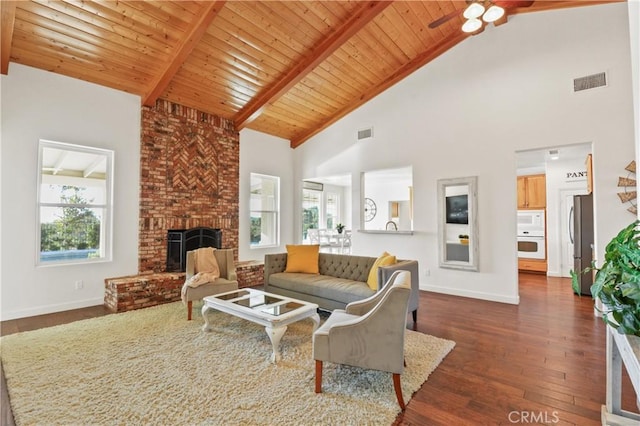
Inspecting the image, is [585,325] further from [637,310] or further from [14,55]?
[14,55]

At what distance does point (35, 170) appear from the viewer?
400 cm

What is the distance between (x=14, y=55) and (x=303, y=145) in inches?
205

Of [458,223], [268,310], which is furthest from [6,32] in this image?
[458,223]

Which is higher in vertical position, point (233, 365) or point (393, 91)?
point (393, 91)

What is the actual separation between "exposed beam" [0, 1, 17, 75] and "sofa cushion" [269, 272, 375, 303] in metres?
4.16

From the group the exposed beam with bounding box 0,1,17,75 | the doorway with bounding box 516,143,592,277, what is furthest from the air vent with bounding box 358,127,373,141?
the exposed beam with bounding box 0,1,17,75

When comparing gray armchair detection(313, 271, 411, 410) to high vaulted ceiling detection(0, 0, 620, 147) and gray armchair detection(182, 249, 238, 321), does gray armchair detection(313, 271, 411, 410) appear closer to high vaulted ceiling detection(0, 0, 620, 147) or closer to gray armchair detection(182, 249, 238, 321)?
gray armchair detection(182, 249, 238, 321)

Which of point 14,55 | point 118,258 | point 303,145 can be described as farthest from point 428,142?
point 14,55

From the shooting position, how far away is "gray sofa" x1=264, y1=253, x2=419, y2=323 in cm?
354

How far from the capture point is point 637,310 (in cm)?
138

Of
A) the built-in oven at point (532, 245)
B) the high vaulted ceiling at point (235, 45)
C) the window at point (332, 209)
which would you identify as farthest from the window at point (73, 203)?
the built-in oven at point (532, 245)

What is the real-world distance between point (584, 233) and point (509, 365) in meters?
3.86

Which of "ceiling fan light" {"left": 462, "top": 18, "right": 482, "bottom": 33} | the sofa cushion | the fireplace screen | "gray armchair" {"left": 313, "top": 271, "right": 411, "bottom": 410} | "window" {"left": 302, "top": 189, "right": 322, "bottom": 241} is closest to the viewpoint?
"gray armchair" {"left": 313, "top": 271, "right": 411, "bottom": 410}

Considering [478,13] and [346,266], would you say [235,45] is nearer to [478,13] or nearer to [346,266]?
[478,13]
